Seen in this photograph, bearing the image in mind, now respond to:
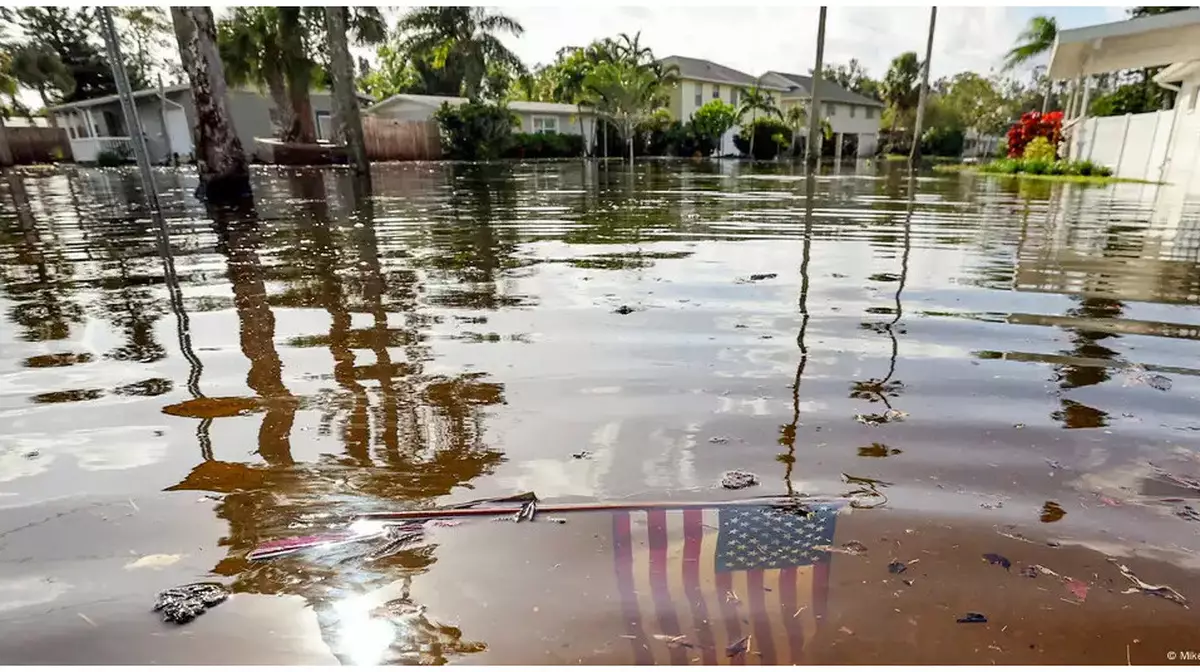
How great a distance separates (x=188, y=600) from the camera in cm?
175

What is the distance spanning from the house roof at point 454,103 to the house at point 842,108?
17.6 meters

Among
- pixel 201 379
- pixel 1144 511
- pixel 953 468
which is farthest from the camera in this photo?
pixel 201 379

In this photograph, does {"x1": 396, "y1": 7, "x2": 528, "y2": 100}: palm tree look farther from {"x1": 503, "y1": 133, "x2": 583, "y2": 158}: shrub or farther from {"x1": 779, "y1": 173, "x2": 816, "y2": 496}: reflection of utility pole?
{"x1": 779, "y1": 173, "x2": 816, "y2": 496}: reflection of utility pole

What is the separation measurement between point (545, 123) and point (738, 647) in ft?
142

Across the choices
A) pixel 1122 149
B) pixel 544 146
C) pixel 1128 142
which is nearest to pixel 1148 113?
pixel 1128 142

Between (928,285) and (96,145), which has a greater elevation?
(96,145)

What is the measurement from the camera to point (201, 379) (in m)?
3.38

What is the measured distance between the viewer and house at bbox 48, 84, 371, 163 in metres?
33.2

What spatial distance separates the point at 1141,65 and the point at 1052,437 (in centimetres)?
2517

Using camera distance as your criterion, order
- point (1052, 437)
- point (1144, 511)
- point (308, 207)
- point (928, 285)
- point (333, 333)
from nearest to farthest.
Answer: point (1144, 511), point (1052, 437), point (333, 333), point (928, 285), point (308, 207)

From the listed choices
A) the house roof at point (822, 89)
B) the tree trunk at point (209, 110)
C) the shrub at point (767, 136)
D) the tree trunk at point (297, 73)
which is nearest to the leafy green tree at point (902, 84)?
the house roof at point (822, 89)

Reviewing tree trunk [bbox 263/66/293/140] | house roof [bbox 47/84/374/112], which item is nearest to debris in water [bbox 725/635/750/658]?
tree trunk [bbox 263/66/293/140]

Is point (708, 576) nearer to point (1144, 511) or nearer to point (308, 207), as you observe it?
point (1144, 511)

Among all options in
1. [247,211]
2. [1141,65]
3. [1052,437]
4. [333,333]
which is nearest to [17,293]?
[333,333]
